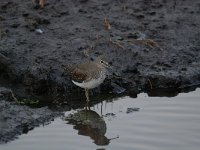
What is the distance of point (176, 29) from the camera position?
13703mm

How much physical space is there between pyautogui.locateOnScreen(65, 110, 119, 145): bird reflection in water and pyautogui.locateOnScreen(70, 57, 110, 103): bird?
0.48 meters

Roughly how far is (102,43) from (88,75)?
6.00ft

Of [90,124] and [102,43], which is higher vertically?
[102,43]

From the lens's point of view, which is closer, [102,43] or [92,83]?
[92,83]

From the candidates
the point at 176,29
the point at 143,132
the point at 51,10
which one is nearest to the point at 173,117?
the point at 143,132

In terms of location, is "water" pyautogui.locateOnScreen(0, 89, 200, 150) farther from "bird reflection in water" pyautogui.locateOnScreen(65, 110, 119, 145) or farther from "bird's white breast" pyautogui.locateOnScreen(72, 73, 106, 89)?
"bird's white breast" pyautogui.locateOnScreen(72, 73, 106, 89)

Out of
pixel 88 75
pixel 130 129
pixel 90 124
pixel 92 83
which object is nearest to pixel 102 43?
pixel 88 75

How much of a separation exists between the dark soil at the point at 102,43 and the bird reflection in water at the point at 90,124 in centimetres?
65

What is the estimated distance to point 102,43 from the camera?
509 inches

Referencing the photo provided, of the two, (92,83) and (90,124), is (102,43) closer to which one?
(92,83)

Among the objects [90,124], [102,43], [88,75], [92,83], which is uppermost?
[102,43]

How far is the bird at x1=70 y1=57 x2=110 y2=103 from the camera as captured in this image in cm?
1112

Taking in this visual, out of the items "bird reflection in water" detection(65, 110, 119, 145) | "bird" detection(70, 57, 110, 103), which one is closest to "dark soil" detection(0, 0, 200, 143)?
"bird" detection(70, 57, 110, 103)

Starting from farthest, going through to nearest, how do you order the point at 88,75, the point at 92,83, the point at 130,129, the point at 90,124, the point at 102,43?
the point at 102,43
the point at 88,75
the point at 92,83
the point at 90,124
the point at 130,129
